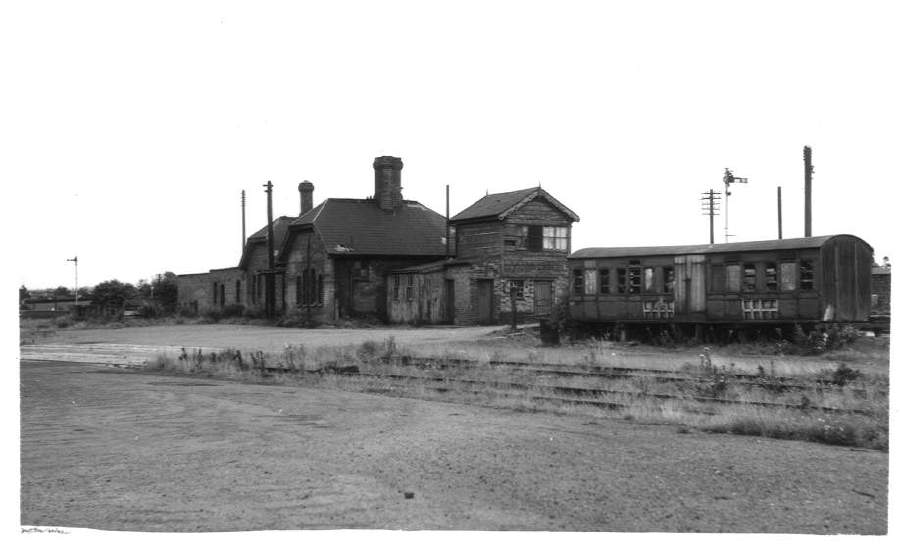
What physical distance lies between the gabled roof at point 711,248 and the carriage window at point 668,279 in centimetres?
51

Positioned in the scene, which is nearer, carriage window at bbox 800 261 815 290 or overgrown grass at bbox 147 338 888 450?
overgrown grass at bbox 147 338 888 450

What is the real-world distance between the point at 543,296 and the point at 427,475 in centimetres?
3481

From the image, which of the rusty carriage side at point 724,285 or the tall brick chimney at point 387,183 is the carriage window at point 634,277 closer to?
the rusty carriage side at point 724,285

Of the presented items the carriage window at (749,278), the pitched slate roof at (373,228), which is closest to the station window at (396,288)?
the pitched slate roof at (373,228)

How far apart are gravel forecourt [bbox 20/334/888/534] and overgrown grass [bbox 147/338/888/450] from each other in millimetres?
598

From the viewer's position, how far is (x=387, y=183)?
49562 millimetres

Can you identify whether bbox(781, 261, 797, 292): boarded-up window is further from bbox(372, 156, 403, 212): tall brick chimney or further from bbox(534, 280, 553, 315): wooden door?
bbox(372, 156, 403, 212): tall brick chimney

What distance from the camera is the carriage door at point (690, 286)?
27.2m

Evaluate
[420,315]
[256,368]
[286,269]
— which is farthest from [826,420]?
[286,269]

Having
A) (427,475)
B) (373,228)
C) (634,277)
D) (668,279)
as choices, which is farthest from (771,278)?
(373,228)

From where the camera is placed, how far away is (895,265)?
6598 mm

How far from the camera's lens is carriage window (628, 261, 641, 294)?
94.5ft

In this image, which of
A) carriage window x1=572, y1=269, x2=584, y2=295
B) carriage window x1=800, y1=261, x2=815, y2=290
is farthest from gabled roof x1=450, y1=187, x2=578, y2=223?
carriage window x1=800, y1=261, x2=815, y2=290

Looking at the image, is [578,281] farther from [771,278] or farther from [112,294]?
[112,294]
